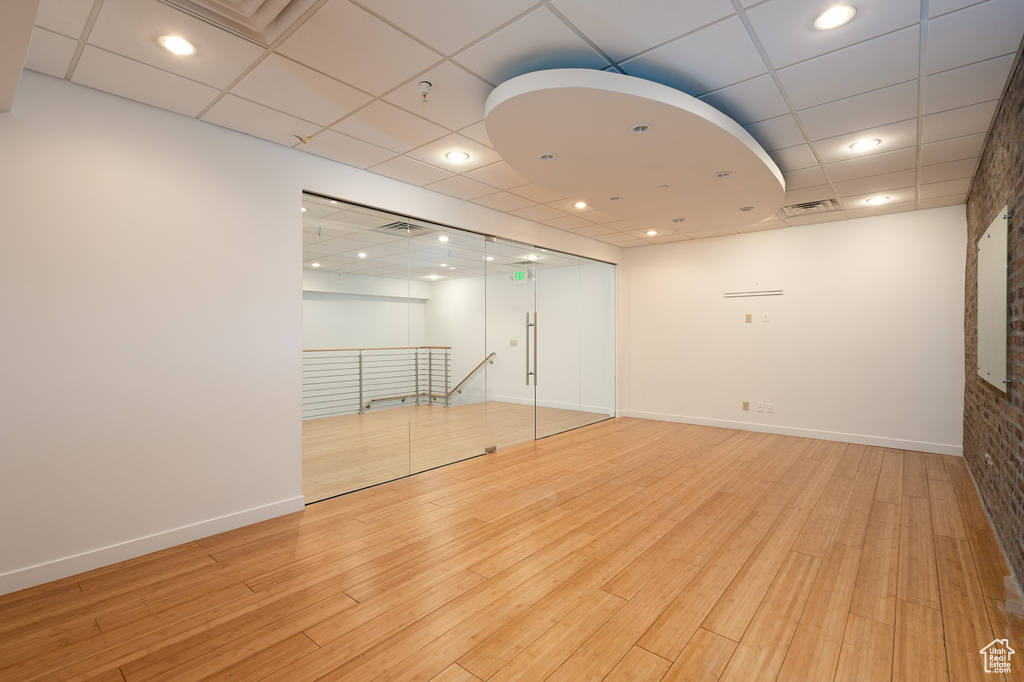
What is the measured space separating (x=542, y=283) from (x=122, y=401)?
15.9ft

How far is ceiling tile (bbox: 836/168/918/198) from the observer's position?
4383mm

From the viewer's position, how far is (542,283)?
657cm

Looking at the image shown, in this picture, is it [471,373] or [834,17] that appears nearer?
[834,17]

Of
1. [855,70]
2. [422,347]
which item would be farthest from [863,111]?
[422,347]

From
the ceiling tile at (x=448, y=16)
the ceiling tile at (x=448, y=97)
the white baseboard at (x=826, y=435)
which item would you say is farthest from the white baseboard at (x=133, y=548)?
the white baseboard at (x=826, y=435)

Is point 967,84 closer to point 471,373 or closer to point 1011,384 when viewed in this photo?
point 1011,384

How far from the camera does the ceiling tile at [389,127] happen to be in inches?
124

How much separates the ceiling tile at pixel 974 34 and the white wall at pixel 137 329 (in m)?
4.24

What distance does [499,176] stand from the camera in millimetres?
4379

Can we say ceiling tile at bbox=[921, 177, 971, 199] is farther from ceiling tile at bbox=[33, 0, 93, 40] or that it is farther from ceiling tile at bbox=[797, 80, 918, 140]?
ceiling tile at bbox=[33, 0, 93, 40]

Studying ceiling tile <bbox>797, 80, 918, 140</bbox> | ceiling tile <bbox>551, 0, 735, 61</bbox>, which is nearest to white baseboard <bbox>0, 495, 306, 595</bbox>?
ceiling tile <bbox>551, 0, 735, 61</bbox>

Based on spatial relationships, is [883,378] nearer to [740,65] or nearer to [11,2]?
[740,65]

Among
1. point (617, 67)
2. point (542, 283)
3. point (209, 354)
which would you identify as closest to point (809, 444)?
point (542, 283)

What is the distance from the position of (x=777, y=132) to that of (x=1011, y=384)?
2275 millimetres
